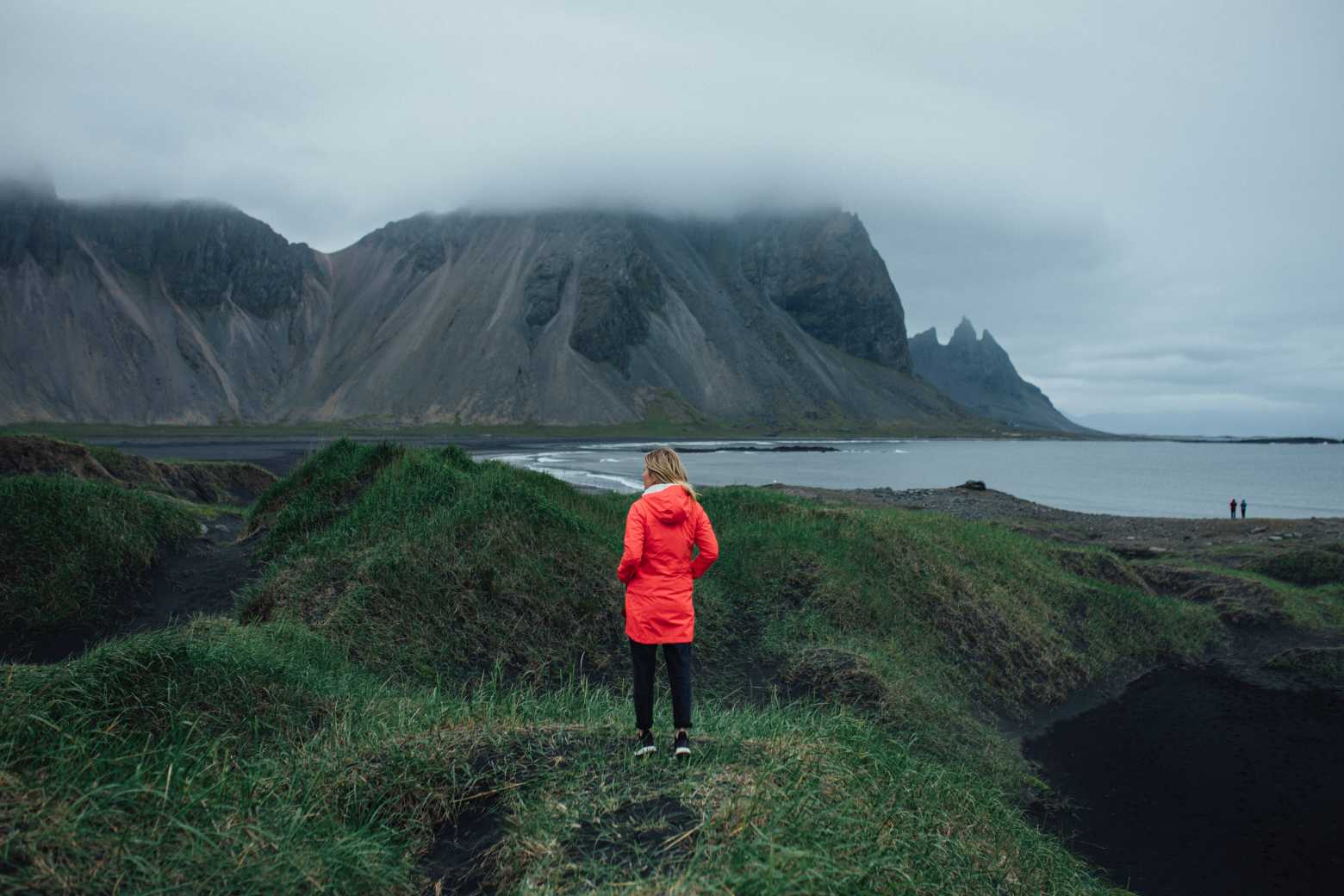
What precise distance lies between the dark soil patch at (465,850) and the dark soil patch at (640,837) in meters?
0.54

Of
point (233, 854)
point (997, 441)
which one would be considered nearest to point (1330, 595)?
point (233, 854)

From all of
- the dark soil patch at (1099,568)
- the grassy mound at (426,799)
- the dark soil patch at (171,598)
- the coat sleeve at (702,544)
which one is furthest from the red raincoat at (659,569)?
the dark soil patch at (1099,568)

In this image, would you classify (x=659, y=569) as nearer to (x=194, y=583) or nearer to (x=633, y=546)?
(x=633, y=546)

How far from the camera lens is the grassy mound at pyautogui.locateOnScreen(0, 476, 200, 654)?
1138 cm

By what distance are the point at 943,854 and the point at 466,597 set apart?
308 inches

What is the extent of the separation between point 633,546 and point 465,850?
6.95 ft

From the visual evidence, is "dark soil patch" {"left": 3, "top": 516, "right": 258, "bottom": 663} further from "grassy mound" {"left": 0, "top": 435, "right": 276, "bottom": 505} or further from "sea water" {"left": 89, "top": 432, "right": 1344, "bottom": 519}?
"sea water" {"left": 89, "top": 432, "right": 1344, "bottom": 519}

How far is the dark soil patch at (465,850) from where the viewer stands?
4250 millimetres

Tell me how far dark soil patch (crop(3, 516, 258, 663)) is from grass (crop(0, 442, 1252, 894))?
34.3 inches

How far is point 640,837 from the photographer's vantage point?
14.0ft

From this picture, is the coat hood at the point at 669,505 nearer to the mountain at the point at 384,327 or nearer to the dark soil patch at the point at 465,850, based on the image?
the dark soil patch at the point at 465,850

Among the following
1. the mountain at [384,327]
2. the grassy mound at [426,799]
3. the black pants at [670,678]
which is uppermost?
the mountain at [384,327]

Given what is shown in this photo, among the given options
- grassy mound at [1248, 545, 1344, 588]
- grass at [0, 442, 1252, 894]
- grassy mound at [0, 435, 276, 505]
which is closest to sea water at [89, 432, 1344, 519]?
grassy mound at [0, 435, 276, 505]

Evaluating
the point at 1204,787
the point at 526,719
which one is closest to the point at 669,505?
the point at 526,719
